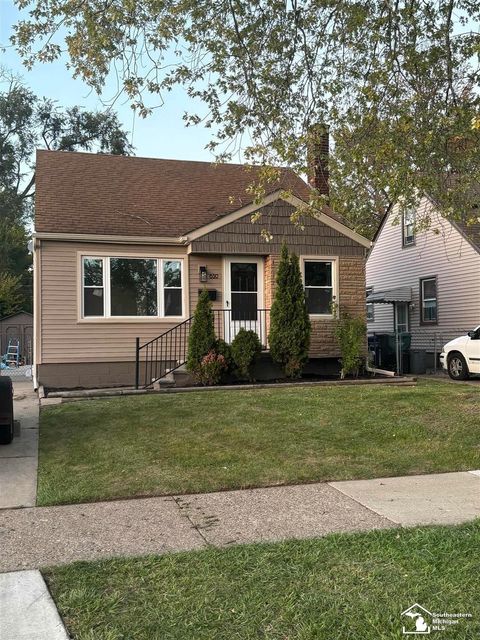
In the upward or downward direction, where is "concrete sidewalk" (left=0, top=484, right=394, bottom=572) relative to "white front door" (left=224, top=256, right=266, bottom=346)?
downward

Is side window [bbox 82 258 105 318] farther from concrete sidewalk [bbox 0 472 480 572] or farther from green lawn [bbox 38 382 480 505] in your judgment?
concrete sidewalk [bbox 0 472 480 572]

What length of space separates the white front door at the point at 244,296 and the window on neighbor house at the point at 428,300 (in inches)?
346

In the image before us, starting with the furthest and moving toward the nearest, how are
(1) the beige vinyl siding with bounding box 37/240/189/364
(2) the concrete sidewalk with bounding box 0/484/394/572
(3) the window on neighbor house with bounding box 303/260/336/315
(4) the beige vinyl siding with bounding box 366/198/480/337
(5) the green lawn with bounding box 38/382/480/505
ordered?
(4) the beige vinyl siding with bounding box 366/198/480/337 < (3) the window on neighbor house with bounding box 303/260/336/315 < (1) the beige vinyl siding with bounding box 37/240/189/364 < (5) the green lawn with bounding box 38/382/480/505 < (2) the concrete sidewalk with bounding box 0/484/394/572

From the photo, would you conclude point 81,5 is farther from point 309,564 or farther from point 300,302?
point 300,302

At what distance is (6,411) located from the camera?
7320mm

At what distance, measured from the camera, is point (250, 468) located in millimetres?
6324

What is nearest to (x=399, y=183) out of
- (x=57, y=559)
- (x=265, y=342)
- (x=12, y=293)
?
(x=265, y=342)

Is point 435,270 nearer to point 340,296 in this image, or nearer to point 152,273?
point 340,296

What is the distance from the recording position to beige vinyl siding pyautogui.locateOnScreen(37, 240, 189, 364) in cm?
1297

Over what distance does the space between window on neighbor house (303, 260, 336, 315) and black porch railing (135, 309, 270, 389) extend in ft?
4.37

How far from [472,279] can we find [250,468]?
47.6ft

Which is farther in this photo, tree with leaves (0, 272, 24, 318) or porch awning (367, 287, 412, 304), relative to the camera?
tree with leaves (0, 272, 24, 318)

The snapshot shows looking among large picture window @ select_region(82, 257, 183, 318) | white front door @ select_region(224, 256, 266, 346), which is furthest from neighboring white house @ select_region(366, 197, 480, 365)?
large picture window @ select_region(82, 257, 183, 318)

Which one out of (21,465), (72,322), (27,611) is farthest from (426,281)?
(27,611)
